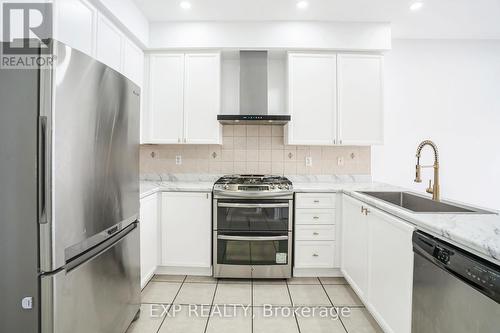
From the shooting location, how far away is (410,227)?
127 cm

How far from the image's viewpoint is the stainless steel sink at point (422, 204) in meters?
1.48

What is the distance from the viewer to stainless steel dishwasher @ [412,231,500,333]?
842 mm

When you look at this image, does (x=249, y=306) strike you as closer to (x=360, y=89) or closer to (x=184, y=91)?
(x=184, y=91)

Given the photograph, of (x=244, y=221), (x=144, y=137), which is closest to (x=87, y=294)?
(x=244, y=221)

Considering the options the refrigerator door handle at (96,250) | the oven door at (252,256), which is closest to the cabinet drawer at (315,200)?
the oven door at (252,256)

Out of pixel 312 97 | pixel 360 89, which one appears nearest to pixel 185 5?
pixel 312 97

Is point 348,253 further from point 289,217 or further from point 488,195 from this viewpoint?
point 488,195

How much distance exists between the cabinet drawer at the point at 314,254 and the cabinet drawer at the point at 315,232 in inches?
1.6

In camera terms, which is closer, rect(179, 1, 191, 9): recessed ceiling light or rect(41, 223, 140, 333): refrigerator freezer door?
rect(41, 223, 140, 333): refrigerator freezer door

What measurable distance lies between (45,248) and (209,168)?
2.08 m

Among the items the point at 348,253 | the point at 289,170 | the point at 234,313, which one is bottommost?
the point at 234,313

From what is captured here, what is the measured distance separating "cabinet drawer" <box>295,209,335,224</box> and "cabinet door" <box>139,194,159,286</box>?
4.54 ft

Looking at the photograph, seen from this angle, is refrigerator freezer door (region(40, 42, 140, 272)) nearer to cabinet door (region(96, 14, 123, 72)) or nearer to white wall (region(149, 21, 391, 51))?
cabinet door (region(96, 14, 123, 72))

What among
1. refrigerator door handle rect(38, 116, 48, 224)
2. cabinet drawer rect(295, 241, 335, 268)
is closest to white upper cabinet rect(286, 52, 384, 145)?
cabinet drawer rect(295, 241, 335, 268)
